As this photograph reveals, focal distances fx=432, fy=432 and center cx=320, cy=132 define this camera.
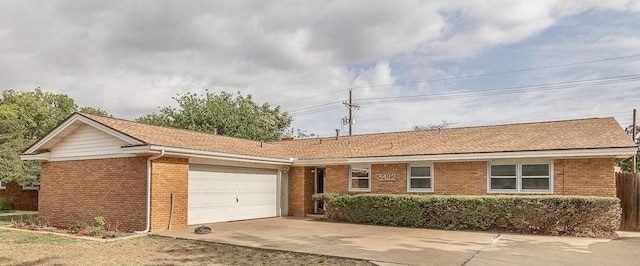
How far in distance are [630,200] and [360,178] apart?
9546mm

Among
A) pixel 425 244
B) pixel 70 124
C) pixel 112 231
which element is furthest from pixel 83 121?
pixel 425 244

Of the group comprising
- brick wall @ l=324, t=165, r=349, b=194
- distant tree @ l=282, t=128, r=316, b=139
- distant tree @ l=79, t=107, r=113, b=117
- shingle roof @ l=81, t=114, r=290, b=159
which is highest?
distant tree @ l=79, t=107, r=113, b=117

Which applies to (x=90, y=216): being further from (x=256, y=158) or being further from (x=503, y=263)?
(x=503, y=263)

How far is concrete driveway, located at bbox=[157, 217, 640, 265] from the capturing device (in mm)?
9047

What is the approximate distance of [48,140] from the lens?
15.4 meters

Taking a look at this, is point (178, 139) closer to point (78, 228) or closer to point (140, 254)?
point (78, 228)

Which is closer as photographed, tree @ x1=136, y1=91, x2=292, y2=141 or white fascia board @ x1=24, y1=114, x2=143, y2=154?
white fascia board @ x1=24, y1=114, x2=143, y2=154

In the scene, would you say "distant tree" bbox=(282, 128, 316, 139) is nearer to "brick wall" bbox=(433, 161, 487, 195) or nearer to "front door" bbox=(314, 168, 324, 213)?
"front door" bbox=(314, 168, 324, 213)

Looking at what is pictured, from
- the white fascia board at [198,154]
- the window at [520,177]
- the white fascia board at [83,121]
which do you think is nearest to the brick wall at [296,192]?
the white fascia board at [198,154]

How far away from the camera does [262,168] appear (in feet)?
60.4

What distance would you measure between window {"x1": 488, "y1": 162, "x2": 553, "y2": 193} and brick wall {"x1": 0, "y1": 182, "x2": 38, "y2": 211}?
22.6 metres

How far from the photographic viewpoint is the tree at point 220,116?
120 ft

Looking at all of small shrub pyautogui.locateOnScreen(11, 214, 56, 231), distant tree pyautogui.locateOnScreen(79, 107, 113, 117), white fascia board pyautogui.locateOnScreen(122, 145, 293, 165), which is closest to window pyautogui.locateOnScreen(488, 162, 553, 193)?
white fascia board pyautogui.locateOnScreen(122, 145, 293, 165)

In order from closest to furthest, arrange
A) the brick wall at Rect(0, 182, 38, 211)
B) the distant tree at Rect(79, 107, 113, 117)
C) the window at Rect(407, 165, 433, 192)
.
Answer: the window at Rect(407, 165, 433, 192)
the brick wall at Rect(0, 182, 38, 211)
the distant tree at Rect(79, 107, 113, 117)
